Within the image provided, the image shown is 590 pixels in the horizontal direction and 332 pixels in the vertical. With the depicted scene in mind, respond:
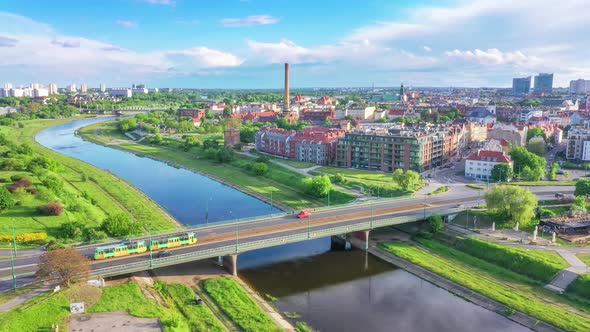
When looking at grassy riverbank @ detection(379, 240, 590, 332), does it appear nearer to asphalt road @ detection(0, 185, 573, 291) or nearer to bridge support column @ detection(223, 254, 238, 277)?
asphalt road @ detection(0, 185, 573, 291)

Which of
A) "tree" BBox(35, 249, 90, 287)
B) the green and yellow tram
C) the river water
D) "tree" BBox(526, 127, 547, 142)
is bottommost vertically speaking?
the river water

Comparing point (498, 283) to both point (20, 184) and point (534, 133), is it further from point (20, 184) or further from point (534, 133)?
point (534, 133)

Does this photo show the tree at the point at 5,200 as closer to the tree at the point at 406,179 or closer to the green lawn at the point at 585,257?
the tree at the point at 406,179

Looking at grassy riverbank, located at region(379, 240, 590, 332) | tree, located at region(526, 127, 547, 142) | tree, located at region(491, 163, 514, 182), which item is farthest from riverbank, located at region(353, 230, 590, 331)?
tree, located at region(526, 127, 547, 142)

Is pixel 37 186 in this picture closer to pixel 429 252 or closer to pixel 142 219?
pixel 142 219

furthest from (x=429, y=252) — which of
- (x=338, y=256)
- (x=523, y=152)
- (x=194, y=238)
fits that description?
(x=523, y=152)
